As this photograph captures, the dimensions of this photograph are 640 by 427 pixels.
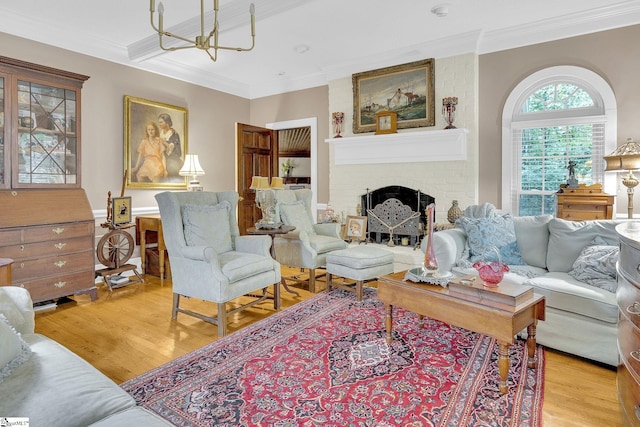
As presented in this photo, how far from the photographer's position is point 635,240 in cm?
148

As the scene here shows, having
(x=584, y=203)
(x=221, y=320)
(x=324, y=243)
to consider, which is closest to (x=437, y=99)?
(x=584, y=203)

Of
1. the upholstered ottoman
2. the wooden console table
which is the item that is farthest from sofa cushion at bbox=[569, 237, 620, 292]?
the wooden console table

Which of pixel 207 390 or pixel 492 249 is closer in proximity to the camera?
pixel 207 390

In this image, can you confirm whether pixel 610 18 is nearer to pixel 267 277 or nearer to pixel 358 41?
pixel 358 41

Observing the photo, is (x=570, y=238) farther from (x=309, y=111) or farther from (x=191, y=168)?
(x=191, y=168)

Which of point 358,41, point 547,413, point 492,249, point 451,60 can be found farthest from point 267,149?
point 547,413

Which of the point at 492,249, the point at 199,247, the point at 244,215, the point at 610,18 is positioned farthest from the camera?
the point at 244,215

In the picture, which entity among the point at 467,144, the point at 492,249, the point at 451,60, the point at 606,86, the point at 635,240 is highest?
the point at 451,60

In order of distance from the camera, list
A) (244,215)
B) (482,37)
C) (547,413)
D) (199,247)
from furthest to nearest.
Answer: (244,215) → (482,37) → (199,247) → (547,413)

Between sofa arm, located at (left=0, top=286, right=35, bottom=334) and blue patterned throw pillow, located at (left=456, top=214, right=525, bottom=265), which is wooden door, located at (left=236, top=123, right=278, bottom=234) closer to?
blue patterned throw pillow, located at (left=456, top=214, right=525, bottom=265)

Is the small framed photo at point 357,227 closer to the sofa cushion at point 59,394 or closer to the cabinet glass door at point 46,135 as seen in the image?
the cabinet glass door at point 46,135

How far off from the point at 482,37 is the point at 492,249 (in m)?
2.76

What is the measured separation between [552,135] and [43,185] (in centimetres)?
543

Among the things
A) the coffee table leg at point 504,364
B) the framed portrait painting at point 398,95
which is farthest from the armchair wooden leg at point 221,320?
the framed portrait painting at point 398,95
